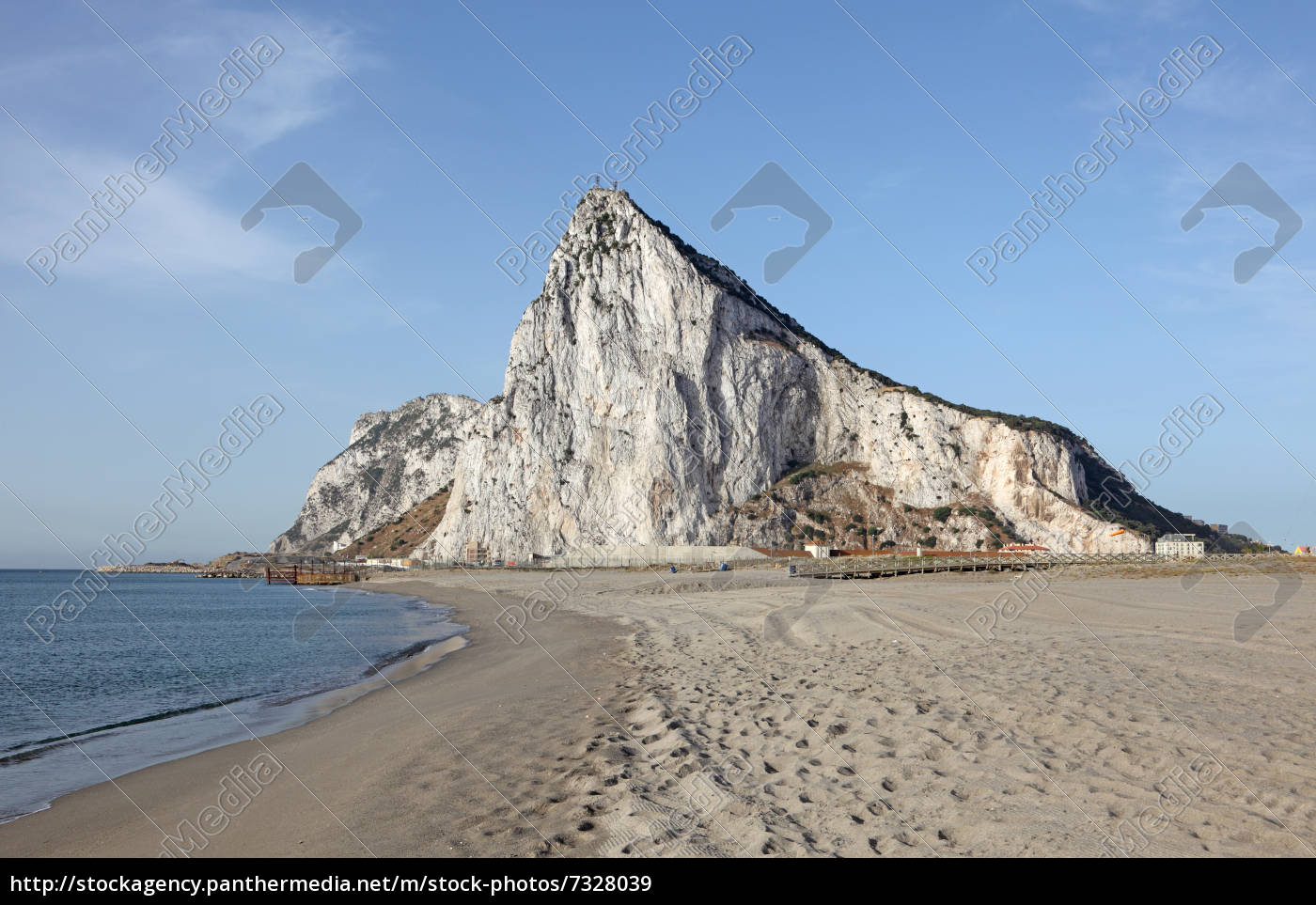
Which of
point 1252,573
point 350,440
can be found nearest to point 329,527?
point 350,440

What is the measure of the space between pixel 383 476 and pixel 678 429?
10140 centimetres

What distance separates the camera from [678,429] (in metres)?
88.8

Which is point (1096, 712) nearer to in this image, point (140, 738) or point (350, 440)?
point (140, 738)

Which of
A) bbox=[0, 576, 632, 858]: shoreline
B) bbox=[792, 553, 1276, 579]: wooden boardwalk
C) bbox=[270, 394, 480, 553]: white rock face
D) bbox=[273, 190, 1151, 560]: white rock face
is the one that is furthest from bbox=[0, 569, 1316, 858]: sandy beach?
bbox=[270, 394, 480, 553]: white rock face

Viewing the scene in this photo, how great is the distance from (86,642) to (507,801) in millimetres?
27969

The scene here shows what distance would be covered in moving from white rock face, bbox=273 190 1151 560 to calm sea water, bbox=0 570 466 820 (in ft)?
176

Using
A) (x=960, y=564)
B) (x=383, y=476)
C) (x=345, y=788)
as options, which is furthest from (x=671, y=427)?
(x=383, y=476)

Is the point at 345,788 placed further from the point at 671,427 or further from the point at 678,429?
the point at 678,429

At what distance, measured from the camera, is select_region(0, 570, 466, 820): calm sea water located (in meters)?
10.7

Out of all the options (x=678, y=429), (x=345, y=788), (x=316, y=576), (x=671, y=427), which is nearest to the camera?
(x=345, y=788)

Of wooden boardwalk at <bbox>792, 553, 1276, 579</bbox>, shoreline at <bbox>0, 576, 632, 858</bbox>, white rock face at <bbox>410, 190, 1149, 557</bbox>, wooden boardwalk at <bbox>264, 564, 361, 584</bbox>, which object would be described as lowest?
wooden boardwalk at <bbox>264, 564, 361, 584</bbox>

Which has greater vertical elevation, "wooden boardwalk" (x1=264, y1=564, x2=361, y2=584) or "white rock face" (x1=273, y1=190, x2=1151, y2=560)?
"white rock face" (x1=273, y1=190, x2=1151, y2=560)

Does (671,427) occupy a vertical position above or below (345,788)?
above

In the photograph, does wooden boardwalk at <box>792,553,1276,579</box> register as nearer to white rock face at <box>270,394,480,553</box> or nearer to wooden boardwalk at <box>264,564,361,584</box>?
wooden boardwalk at <box>264,564,361,584</box>
